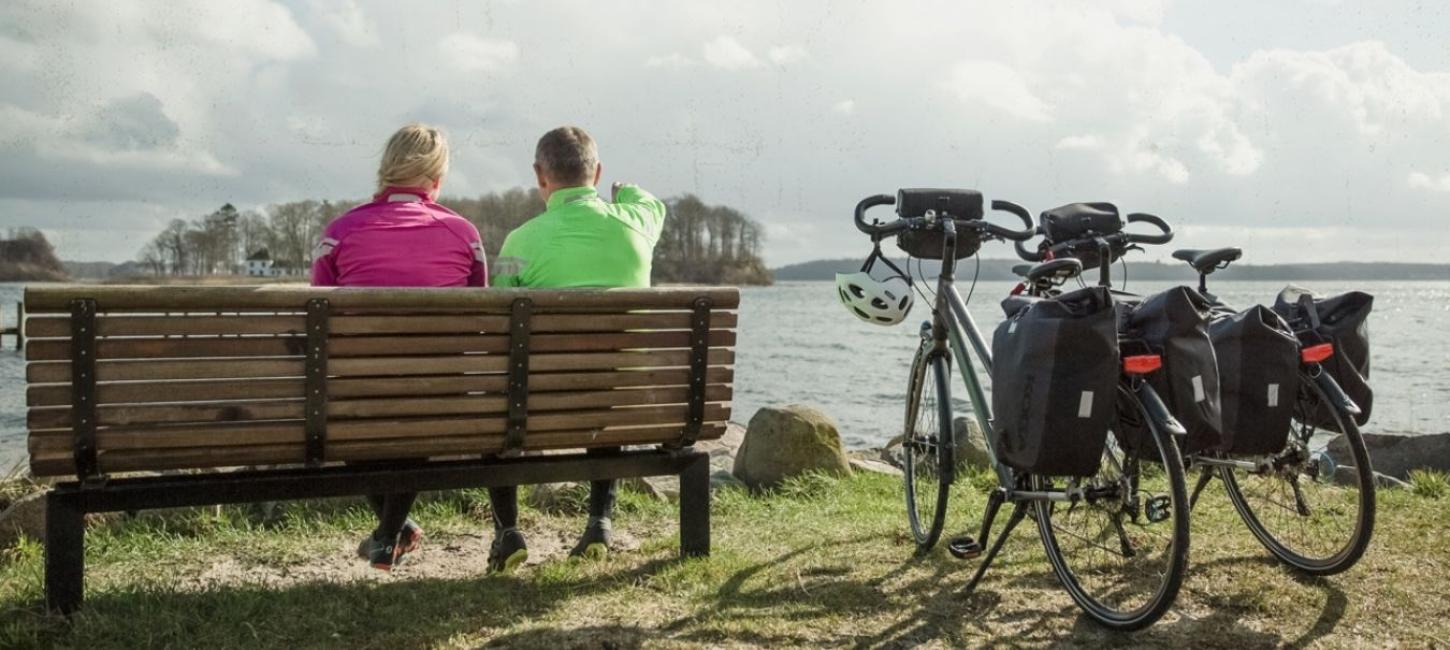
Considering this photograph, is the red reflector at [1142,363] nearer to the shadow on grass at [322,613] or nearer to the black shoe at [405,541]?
the shadow on grass at [322,613]

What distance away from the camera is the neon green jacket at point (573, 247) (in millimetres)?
5293

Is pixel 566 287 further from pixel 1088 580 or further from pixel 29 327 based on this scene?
pixel 1088 580

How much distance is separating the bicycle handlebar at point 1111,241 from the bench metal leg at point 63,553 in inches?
154

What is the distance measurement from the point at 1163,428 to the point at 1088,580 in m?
0.97

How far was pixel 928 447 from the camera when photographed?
5750mm

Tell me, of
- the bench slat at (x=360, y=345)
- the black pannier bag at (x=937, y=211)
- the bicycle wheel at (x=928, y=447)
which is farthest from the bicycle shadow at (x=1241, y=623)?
the bench slat at (x=360, y=345)

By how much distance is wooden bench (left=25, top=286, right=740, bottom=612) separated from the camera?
14.2 feet

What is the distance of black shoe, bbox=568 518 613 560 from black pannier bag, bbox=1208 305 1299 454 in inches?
102

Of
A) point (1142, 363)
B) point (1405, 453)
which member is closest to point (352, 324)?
point (1142, 363)

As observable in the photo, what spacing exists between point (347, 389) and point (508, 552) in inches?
42.8

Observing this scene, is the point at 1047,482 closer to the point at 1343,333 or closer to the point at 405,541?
the point at 1343,333

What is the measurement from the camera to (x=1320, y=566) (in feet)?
16.4

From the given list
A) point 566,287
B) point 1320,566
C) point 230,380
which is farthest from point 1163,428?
point 230,380

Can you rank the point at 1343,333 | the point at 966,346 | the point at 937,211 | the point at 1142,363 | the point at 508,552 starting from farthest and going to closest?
the point at 937,211 < the point at 508,552 < the point at 966,346 < the point at 1343,333 < the point at 1142,363
